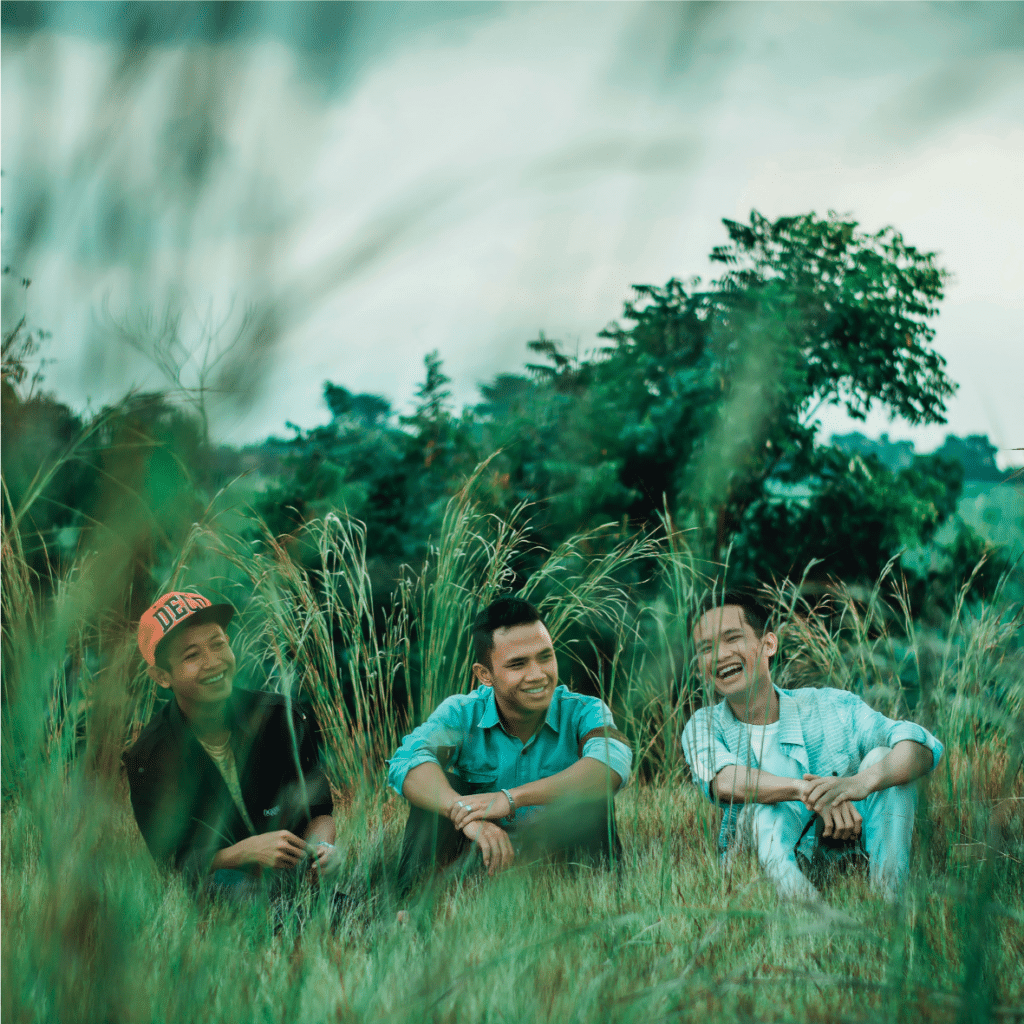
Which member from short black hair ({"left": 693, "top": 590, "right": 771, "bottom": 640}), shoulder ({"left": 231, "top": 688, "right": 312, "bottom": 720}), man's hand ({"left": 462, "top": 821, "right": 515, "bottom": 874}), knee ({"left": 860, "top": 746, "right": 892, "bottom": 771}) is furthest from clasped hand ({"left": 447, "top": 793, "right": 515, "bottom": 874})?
knee ({"left": 860, "top": 746, "right": 892, "bottom": 771})

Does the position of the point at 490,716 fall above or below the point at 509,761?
above

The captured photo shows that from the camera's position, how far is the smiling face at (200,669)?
5.14 feet

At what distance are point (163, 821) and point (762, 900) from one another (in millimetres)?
1114

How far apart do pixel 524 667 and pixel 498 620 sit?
0.12m

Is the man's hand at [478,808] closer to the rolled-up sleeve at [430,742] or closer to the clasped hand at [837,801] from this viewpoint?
the rolled-up sleeve at [430,742]

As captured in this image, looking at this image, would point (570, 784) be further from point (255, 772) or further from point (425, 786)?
point (255, 772)

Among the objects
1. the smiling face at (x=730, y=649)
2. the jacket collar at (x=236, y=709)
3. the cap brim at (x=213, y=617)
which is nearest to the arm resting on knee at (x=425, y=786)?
the jacket collar at (x=236, y=709)

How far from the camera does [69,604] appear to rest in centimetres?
45

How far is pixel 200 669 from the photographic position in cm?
161

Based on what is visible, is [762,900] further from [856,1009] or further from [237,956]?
[237,956]

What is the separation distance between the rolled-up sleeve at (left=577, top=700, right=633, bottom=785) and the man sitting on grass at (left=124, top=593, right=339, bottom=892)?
21.2 inches

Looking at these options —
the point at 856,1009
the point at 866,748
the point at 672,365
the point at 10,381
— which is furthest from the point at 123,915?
the point at 672,365

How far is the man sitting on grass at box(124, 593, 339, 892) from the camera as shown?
1154 mm

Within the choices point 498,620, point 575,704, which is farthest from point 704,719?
point 498,620
